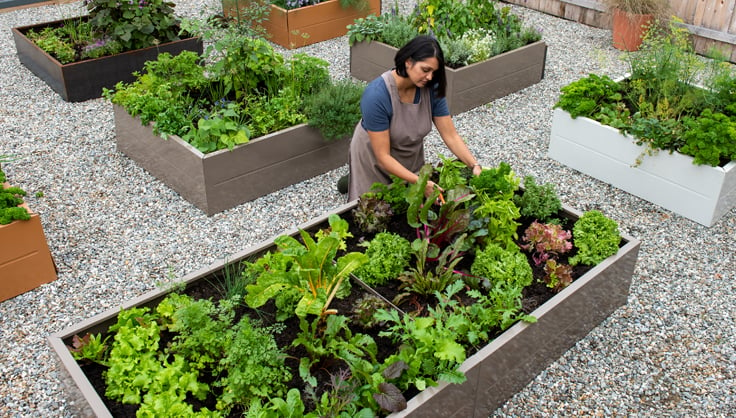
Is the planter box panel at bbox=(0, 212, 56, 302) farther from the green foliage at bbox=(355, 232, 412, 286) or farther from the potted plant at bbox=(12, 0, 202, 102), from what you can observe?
the potted plant at bbox=(12, 0, 202, 102)

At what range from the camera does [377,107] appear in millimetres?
3795

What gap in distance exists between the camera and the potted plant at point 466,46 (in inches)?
241

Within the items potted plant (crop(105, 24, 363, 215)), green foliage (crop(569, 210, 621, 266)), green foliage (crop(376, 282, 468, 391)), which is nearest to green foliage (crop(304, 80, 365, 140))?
potted plant (crop(105, 24, 363, 215))

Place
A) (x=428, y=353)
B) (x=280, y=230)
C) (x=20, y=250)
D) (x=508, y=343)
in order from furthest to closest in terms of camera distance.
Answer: (x=280, y=230) < (x=20, y=250) < (x=508, y=343) < (x=428, y=353)

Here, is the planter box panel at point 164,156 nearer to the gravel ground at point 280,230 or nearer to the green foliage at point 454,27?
the gravel ground at point 280,230

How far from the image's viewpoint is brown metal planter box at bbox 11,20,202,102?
243 inches

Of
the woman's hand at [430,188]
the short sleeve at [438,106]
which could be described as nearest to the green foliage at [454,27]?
the short sleeve at [438,106]

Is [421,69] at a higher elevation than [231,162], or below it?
higher

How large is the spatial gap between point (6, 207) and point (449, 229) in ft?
8.21

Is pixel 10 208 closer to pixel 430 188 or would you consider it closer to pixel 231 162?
pixel 231 162

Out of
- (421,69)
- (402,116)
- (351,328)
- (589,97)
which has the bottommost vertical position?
(351,328)

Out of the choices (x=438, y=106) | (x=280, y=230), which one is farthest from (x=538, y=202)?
(x=280, y=230)

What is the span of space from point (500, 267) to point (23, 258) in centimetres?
268

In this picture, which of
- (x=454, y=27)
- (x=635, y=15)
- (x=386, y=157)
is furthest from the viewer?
(x=635, y=15)
